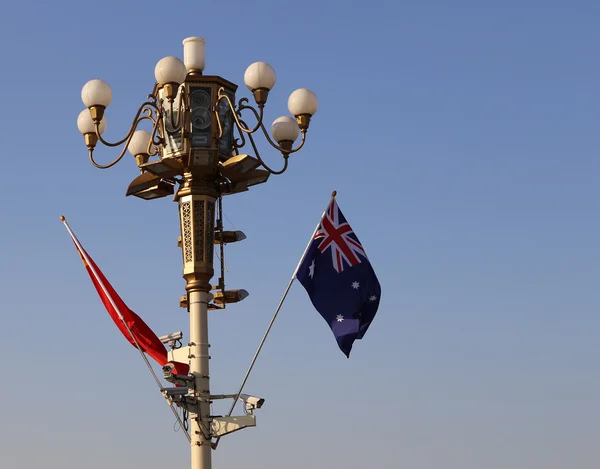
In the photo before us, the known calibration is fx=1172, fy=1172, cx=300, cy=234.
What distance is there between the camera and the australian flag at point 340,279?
22.4 meters

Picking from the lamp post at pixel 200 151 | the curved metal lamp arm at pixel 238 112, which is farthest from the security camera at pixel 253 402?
the curved metal lamp arm at pixel 238 112

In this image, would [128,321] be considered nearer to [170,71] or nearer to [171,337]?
[171,337]

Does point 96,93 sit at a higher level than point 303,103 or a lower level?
higher

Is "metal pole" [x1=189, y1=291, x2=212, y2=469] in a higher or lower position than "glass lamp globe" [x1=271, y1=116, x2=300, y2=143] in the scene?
lower

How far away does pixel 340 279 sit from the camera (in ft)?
74.3

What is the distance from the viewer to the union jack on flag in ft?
74.7

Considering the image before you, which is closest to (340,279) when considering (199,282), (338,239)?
(338,239)

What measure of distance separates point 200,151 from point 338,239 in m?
3.47

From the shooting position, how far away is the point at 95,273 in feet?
73.0

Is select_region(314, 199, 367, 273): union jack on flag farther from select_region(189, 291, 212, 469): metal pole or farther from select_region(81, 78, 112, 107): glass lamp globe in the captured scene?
select_region(81, 78, 112, 107): glass lamp globe

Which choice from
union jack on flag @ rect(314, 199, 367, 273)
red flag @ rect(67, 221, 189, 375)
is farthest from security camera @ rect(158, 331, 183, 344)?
union jack on flag @ rect(314, 199, 367, 273)

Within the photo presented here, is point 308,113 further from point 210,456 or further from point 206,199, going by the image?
point 210,456

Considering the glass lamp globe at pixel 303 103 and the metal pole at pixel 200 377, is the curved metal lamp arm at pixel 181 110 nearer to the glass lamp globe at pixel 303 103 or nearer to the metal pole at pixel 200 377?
the glass lamp globe at pixel 303 103

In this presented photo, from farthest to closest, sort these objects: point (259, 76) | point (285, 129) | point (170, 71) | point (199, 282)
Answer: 1. point (285, 129)
2. point (199, 282)
3. point (259, 76)
4. point (170, 71)
